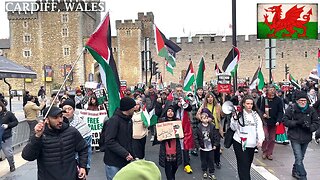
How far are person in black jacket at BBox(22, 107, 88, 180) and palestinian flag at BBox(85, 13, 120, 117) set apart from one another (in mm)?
959

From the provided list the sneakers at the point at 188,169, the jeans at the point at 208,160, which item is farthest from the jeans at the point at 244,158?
the sneakers at the point at 188,169

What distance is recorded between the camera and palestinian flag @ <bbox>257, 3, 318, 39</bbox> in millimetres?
9781

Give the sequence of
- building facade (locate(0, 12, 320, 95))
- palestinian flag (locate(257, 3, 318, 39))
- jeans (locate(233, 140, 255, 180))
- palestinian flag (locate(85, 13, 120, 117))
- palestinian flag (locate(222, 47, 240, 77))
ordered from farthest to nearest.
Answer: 1. building facade (locate(0, 12, 320, 95))
2. palestinian flag (locate(257, 3, 318, 39))
3. palestinian flag (locate(222, 47, 240, 77))
4. jeans (locate(233, 140, 255, 180))
5. palestinian flag (locate(85, 13, 120, 117))

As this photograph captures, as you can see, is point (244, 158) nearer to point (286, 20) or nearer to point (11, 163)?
point (11, 163)

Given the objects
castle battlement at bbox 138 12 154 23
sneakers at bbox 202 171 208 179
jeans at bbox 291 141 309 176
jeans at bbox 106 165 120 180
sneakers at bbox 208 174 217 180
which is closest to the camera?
jeans at bbox 106 165 120 180

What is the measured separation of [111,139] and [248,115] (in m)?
2.23

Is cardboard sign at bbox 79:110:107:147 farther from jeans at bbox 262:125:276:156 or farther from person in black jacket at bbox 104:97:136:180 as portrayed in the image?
person in black jacket at bbox 104:97:136:180

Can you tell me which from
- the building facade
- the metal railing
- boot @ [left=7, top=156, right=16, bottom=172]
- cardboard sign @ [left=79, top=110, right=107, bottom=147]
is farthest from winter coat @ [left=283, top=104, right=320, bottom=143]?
the building facade

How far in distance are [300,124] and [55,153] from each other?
399 cm

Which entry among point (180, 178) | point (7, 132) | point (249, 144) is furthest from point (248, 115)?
point (7, 132)

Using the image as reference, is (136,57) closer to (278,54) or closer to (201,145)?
(278,54)

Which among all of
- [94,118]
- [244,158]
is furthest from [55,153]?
[94,118]

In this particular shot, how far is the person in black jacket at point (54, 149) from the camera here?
398 centimetres

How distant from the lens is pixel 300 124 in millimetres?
6309
